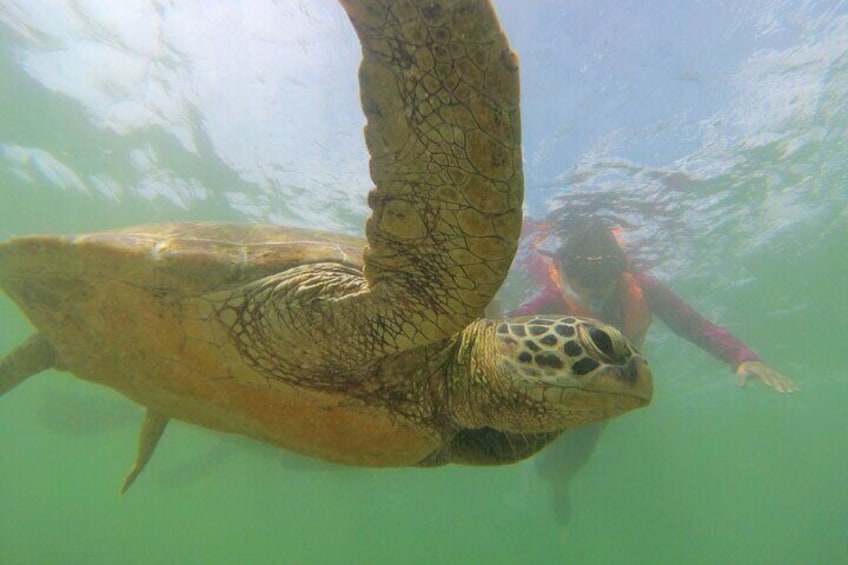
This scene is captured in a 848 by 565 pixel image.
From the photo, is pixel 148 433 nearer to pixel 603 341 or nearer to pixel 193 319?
pixel 193 319

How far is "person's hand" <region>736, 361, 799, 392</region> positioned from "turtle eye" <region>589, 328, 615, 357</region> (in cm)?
376

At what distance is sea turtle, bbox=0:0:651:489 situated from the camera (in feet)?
4.28

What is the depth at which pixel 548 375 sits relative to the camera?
2121mm

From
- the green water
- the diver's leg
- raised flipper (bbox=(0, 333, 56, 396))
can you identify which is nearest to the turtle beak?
raised flipper (bbox=(0, 333, 56, 396))

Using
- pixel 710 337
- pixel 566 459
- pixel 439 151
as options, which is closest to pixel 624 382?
pixel 439 151

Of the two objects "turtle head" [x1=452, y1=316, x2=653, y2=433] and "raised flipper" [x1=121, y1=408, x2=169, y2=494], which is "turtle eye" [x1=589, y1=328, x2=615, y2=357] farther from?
"raised flipper" [x1=121, y1=408, x2=169, y2=494]

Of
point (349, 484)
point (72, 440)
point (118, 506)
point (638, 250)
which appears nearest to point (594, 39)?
point (638, 250)

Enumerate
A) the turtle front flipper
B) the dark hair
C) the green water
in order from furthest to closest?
1. the dark hair
2. the green water
3. the turtle front flipper

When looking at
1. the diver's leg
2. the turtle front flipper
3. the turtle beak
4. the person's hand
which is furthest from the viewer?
the diver's leg

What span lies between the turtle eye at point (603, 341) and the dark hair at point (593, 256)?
8.80m

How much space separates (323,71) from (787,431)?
5116cm

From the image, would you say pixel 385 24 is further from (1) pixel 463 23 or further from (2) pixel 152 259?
(2) pixel 152 259

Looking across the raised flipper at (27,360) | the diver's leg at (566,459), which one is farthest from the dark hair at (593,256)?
the raised flipper at (27,360)

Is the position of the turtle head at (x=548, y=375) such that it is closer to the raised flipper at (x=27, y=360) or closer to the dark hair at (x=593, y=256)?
the raised flipper at (x=27, y=360)
